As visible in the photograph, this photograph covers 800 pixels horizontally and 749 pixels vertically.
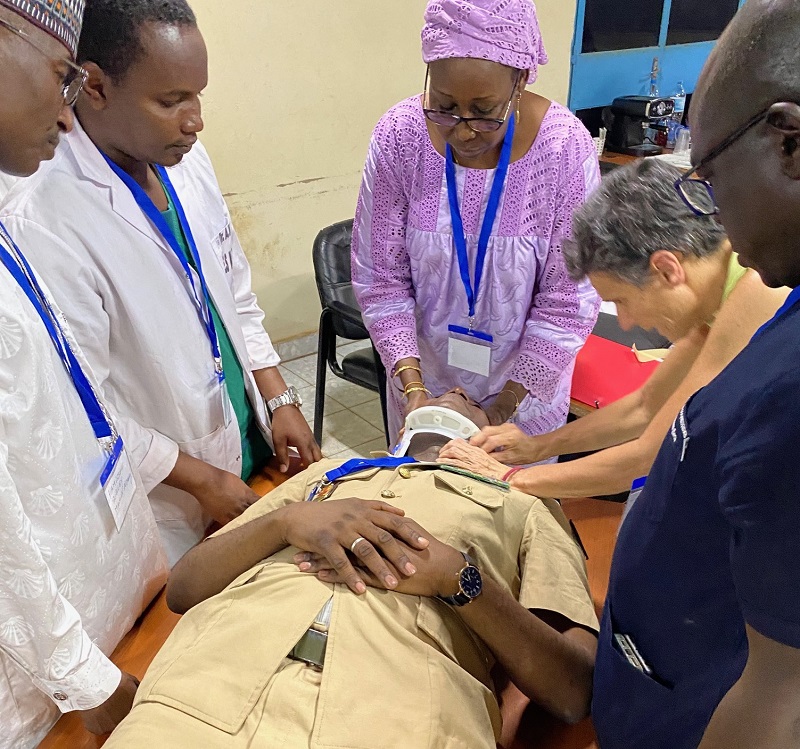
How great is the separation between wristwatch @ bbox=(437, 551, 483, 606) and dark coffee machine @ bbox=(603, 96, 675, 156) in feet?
13.9

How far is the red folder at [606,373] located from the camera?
220 centimetres

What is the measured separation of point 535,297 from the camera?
1815 mm

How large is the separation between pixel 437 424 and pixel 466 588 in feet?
1.90

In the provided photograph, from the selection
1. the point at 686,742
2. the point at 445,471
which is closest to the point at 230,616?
the point at 445,471

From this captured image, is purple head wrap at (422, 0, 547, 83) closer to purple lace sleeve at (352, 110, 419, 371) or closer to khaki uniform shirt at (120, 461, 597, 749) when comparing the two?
purple lace sleeve at (352, 110, 419, 371)

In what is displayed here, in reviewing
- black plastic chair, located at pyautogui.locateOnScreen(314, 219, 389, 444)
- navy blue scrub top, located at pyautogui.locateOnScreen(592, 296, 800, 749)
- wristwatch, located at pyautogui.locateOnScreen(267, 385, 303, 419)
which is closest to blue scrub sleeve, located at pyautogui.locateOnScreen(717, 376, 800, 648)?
navy blue scrub top, located at pyautogui.locateOnScreen(592, 296, 800, 749)

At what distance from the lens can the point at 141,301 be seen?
1.39 metres

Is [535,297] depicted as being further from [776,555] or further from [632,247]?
[776,555]

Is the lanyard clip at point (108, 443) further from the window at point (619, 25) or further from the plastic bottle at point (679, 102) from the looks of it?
the plastic bottle at point (679, 102)

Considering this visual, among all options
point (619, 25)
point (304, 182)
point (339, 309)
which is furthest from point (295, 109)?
point (619, 25)

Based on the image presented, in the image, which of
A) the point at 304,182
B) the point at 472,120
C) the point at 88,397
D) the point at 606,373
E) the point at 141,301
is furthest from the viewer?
the point at 304,182

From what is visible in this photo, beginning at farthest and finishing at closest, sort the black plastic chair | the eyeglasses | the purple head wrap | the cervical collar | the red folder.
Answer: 1. the black plastic chair
2. the red folder
3. the cervical collar
4. the purple head wrap
5. the eyeglasses

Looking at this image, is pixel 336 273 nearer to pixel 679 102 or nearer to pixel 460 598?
pixel 460 598

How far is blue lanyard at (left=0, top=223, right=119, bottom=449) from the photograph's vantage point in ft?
3.40
